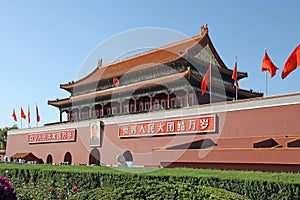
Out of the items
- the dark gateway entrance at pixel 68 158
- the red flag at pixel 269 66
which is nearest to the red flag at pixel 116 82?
the dark gateway entrance at pixel 68 158

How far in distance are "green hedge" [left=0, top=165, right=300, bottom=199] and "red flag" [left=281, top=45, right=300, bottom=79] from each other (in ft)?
20.5

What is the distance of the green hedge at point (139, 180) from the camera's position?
19.4 ft

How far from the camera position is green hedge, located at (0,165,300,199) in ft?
19.4

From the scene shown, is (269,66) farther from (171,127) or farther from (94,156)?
(94,156)

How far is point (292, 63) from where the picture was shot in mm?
12242

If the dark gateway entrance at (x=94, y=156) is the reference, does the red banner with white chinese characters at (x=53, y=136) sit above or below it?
above

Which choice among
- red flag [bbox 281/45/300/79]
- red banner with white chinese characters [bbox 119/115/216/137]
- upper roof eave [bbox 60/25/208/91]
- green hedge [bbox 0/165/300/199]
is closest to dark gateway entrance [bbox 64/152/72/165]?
upper roof eave [bbox 60/25/208/91]

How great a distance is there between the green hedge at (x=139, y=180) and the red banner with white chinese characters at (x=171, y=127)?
6.84 m

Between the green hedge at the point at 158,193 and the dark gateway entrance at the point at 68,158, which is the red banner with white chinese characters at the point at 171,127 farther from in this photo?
the green hedge at the point at 158,193

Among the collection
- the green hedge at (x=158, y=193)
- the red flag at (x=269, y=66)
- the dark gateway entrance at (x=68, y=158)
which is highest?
the red flag at (x=269, y=66)

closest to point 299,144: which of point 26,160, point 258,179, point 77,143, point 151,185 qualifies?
point 258,179

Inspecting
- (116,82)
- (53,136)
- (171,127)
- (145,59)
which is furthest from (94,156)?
(145,59)

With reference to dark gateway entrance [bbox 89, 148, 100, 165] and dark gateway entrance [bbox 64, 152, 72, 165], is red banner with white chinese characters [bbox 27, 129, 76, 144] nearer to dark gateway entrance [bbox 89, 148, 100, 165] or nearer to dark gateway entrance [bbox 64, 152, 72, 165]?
dark gateway entrance [bbox 64, 152, 72, 165]

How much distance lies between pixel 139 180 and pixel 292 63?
309 inches
